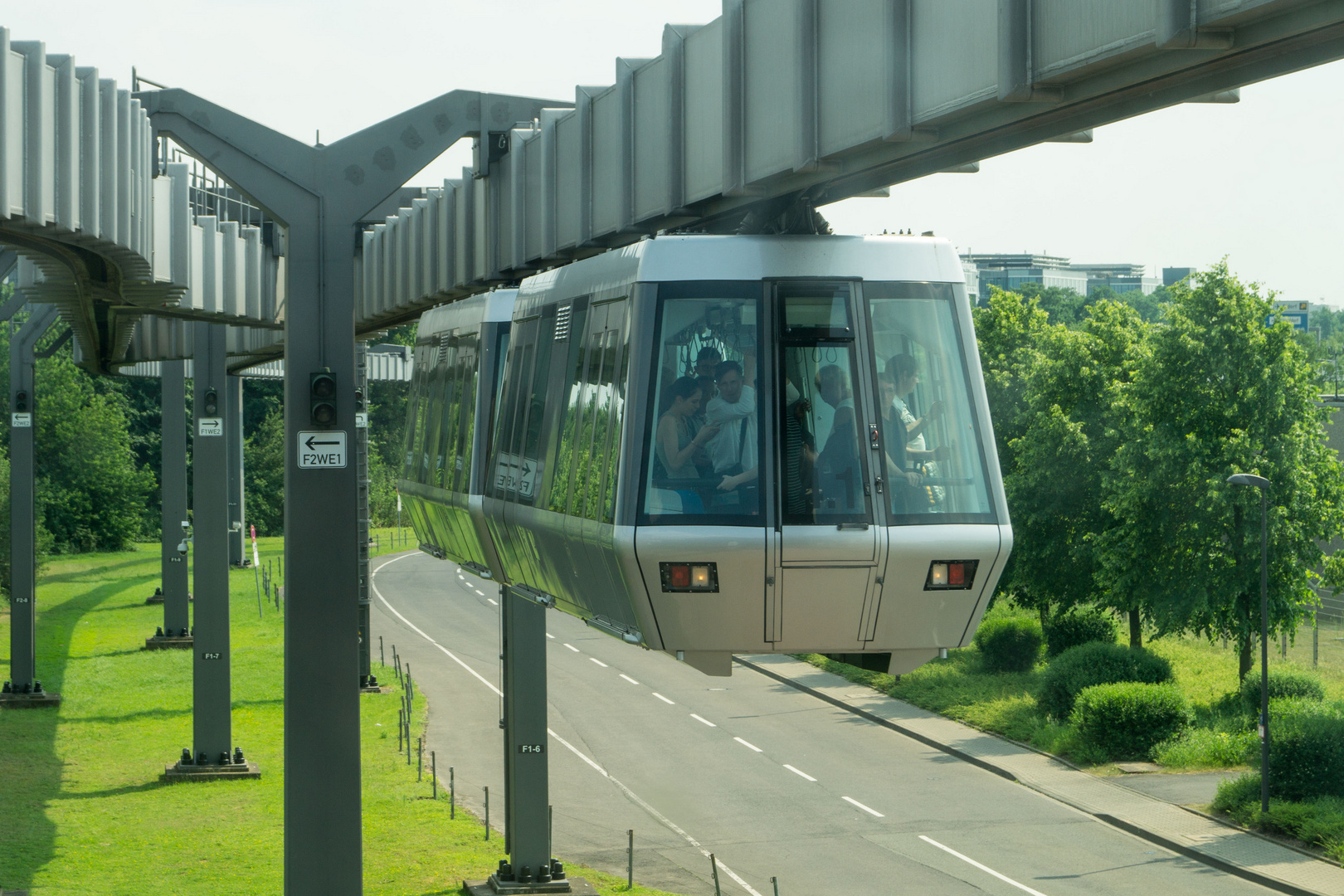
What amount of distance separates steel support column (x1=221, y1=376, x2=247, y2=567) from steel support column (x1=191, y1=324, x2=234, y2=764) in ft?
129

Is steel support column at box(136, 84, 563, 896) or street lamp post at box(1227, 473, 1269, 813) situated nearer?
steel support column at box(136, 84, 563, 896)

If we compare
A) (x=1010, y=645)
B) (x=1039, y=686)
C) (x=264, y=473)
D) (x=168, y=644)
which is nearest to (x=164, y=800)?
(x=168, y=644)

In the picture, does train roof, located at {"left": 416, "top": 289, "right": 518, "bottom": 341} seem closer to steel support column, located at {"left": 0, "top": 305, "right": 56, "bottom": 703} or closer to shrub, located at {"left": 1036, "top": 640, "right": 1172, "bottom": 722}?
steel support column, located at {"left": 0, "top": 305, "right": 56, "bottom": 703}

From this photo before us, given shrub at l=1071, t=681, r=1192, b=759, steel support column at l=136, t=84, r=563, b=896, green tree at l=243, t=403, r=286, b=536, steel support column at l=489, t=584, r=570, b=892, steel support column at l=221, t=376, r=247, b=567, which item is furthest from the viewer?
green tree at l=243, t=403, r=286, b=536

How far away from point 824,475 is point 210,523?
24.0m

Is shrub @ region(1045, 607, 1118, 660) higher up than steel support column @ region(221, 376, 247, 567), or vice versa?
steel support column @ region(221, 376, 247, 567)

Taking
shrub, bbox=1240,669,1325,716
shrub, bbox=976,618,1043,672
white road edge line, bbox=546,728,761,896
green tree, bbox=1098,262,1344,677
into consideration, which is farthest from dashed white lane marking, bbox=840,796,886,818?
shrub, bbox=976,618,1043,672

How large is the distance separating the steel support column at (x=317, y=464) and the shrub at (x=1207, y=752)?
27.1m

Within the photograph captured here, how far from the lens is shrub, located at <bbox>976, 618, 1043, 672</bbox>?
45.2 metres

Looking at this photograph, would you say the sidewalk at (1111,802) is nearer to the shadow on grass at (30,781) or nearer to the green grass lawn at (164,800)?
the green grass lawn at (164,800)

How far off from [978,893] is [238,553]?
6148cm

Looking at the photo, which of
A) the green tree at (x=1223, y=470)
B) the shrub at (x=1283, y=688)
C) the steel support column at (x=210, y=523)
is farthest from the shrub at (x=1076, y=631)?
the steel support column at (x=210, y=523)

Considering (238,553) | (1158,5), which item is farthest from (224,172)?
(238,553)

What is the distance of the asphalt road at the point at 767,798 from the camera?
26938 millimetres
